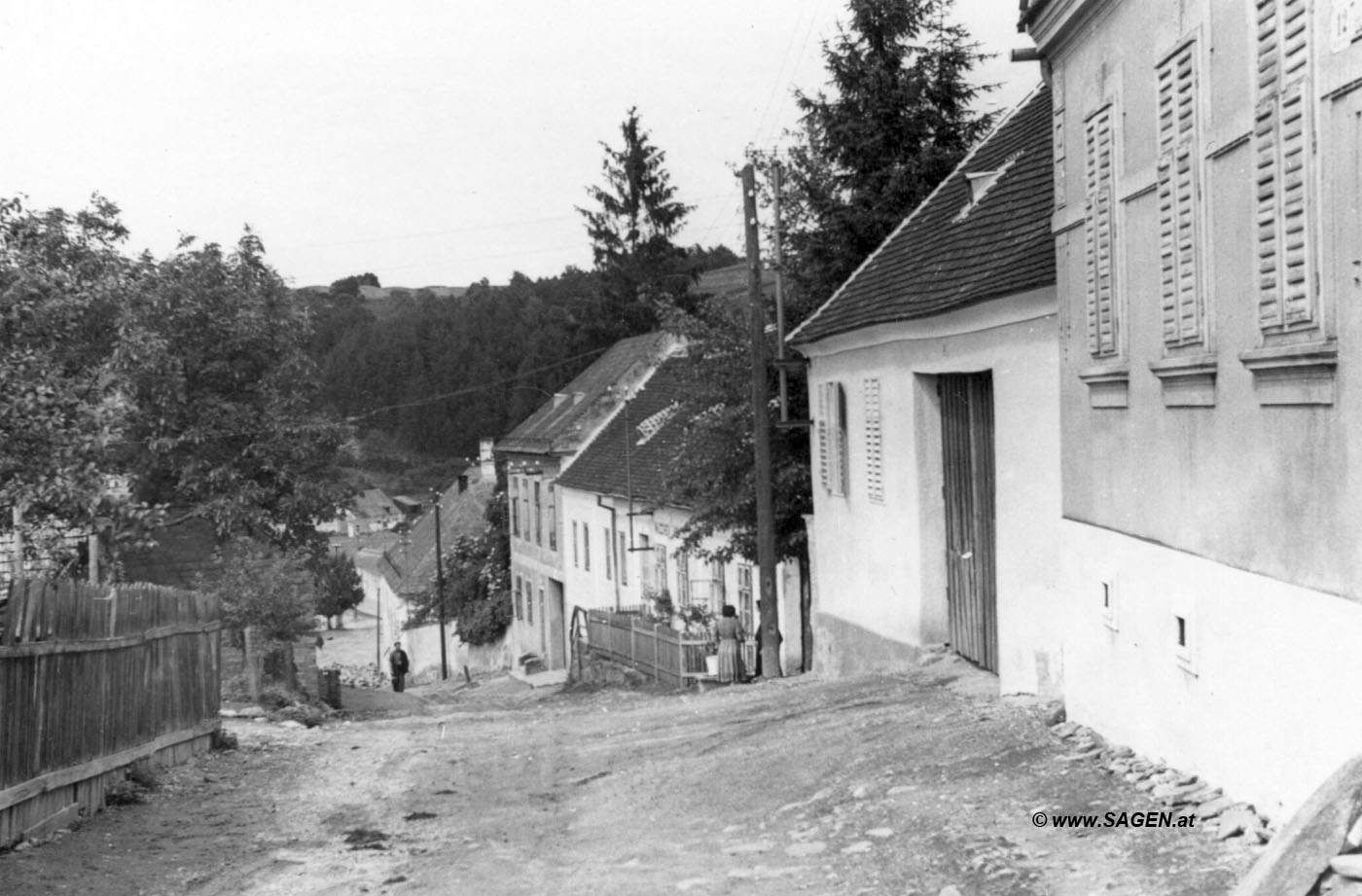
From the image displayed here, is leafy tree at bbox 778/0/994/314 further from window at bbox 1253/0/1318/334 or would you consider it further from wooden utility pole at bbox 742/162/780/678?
window at bbox 1253/0/1318/334

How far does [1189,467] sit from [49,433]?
726cm

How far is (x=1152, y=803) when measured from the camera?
7543mm

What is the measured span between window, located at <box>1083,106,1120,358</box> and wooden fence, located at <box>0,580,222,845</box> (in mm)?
6842

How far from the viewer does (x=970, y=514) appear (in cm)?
1443

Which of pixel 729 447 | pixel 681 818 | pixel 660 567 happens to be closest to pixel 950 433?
pixel 681 818

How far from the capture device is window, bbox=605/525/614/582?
121 feet

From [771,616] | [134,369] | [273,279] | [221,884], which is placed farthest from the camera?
[273,279]

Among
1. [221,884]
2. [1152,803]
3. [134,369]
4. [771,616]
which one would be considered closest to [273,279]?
[134,369]

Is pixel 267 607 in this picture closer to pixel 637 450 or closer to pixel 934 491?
pixel 637 450

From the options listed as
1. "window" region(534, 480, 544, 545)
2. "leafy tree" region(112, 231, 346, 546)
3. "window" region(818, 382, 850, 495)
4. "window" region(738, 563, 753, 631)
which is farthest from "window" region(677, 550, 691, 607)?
"window" region(534, 480, 544, 545)

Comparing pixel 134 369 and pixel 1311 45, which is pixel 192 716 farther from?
pixel 134 369

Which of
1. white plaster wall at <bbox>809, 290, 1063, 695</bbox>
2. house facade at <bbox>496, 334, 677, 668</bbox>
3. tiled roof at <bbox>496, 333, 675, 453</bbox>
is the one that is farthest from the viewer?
house facade at <bbox>496, 334, 677, 668</bbox>

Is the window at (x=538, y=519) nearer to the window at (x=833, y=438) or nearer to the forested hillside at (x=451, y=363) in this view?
the forested hillside at (x=451, y=363)

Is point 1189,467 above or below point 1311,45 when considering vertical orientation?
below
